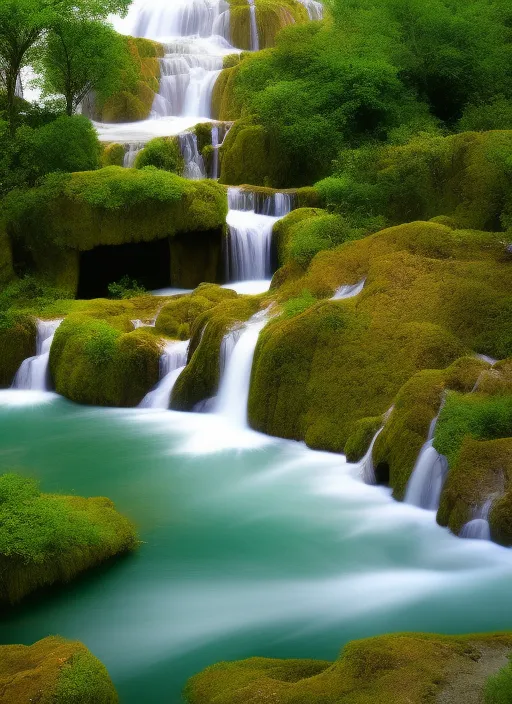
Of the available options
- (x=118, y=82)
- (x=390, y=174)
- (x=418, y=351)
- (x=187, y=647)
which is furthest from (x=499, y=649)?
(x=118, y=82)

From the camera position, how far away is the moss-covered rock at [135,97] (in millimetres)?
34312

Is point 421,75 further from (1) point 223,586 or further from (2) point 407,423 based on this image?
(1) point 223,586

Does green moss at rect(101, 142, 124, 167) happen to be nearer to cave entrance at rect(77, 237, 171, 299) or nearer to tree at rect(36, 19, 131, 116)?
tree at rect(36, 19, 131, 116)

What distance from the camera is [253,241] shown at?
21094 mm

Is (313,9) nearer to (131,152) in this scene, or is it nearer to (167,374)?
(131,152)

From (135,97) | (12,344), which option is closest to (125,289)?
(12,344)

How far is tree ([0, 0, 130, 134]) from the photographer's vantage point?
23.5m

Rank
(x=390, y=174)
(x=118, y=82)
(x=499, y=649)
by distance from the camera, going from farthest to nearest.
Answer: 1. (x=118, y=82)
2. (x=390, y=174)
3. (x=499, y=649)

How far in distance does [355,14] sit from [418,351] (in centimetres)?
1776

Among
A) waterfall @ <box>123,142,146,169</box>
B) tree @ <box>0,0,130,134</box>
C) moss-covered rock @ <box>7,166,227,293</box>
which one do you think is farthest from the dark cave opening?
waterfall @ <box>123,142,146,169</box>

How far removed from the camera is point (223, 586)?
26.2ft

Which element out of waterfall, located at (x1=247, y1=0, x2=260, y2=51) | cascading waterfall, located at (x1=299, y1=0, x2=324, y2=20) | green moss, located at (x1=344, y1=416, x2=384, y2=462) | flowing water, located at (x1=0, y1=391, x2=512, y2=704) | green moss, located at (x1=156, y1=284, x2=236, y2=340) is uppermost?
cascading waterfall, located at (x1=299, y1=0, x2=324, y2=20)

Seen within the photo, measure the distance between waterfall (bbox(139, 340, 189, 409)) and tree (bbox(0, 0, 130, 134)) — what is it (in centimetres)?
1236

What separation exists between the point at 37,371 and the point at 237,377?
4992 millimetres
